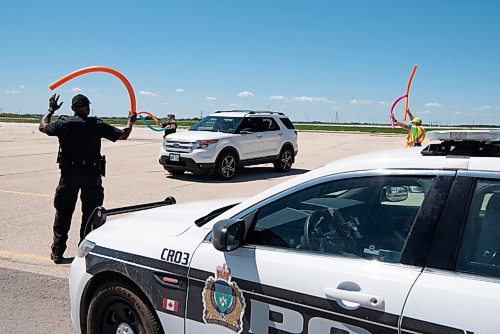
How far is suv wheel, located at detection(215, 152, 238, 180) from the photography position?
12.8 meters

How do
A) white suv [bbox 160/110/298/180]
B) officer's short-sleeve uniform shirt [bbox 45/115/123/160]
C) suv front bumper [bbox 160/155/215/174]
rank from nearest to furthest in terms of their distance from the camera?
officer's short-sleeve uniform shirt [bbox 45/115/123/160]
suv front bumper [bbox 160/155/215/174]
white suv [bbox 160/110/298/180]

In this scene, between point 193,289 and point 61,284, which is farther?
point 61,284

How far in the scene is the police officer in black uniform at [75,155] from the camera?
5.50 meters

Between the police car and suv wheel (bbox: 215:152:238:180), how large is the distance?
373 inches

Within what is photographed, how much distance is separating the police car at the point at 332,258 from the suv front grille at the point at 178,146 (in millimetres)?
9466

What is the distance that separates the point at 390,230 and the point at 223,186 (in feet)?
31.6

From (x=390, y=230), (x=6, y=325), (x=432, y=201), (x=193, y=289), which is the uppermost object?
(x=432, y=201)

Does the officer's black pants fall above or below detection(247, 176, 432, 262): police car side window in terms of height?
below

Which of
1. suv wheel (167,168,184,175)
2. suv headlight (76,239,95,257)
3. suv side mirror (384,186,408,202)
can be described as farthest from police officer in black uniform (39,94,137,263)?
suv wheel (167,168,184,175)

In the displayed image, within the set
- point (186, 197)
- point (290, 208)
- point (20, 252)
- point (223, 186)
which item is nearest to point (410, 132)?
point (223, 186)

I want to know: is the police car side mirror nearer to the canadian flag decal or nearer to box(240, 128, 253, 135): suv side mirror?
the canadian flag decal

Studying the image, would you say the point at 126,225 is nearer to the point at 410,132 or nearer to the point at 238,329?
the point at 238,329

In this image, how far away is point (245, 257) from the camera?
104 inches

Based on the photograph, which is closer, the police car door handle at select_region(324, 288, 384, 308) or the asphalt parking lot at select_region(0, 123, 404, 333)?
the police car door handle at select_region(324, 288, 384, 308)
